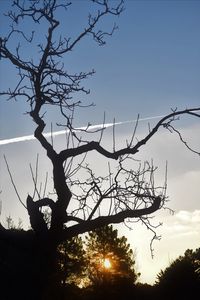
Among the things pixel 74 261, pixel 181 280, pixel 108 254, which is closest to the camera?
pixel 181 280

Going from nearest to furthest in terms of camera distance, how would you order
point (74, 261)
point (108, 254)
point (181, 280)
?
point (181, 280), point (74, 261), point (108, 254)

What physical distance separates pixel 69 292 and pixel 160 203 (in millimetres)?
28391

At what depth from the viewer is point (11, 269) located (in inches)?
340

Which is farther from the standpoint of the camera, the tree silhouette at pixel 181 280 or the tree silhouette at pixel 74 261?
the tree silhouette at pixel 74 261

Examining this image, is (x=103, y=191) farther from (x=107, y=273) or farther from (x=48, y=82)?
(x=107, y=273)

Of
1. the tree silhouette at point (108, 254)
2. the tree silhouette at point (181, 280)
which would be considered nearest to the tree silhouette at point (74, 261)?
the tree silhouette at point (108, 254)

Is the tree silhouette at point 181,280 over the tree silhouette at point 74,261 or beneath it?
beneath

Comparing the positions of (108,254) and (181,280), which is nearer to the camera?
(181,280)

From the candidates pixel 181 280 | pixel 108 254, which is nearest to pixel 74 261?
pixel 108 254

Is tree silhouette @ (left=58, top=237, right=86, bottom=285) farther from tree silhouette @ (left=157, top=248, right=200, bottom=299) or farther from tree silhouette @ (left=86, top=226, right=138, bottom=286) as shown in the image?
tree silhouette @ (left=157, top=248, right=200, bottom=299)

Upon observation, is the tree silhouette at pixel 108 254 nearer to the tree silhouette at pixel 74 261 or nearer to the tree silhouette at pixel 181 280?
the tree silhouette at pixel 74 261

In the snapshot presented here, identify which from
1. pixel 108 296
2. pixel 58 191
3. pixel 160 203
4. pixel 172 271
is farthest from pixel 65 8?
pixel 108 296

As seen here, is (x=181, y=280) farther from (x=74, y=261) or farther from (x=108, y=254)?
(x=108, y=254)

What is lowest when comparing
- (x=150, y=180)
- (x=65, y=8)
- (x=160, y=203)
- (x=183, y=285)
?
(x=183, y=285)
